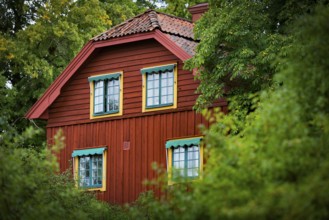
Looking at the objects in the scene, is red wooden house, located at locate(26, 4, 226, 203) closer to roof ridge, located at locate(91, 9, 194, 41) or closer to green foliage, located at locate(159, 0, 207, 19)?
roof ridge, located at locate(91, 9, 194, 41)

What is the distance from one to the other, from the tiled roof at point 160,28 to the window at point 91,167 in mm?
4014

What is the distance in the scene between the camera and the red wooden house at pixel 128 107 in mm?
28266

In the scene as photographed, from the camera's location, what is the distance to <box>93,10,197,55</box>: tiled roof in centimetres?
2862

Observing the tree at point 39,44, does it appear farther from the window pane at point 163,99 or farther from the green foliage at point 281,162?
the green foliage at point 281,162

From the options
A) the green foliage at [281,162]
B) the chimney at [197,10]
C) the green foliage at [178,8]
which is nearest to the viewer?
the green foliage at [281,162]

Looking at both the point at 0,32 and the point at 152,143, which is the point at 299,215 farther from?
the point at 0,32

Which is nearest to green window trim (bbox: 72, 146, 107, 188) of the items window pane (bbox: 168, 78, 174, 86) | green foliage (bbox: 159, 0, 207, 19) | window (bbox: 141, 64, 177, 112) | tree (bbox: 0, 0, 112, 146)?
window (bbox: 141, 64, 177, 112)

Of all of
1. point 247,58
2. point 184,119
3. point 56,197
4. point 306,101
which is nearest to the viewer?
point 306,101


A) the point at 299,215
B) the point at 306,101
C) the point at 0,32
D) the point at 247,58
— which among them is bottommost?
the point at 299,215

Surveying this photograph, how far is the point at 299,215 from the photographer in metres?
11.6

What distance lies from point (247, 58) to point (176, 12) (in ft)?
58.4

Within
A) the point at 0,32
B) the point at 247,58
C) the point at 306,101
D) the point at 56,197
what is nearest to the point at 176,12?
the point at 0,32

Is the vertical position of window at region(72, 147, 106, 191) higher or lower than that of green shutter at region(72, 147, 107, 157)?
lower

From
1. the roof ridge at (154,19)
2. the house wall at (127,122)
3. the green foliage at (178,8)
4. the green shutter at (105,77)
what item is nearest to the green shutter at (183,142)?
the house wall at (127,122)
